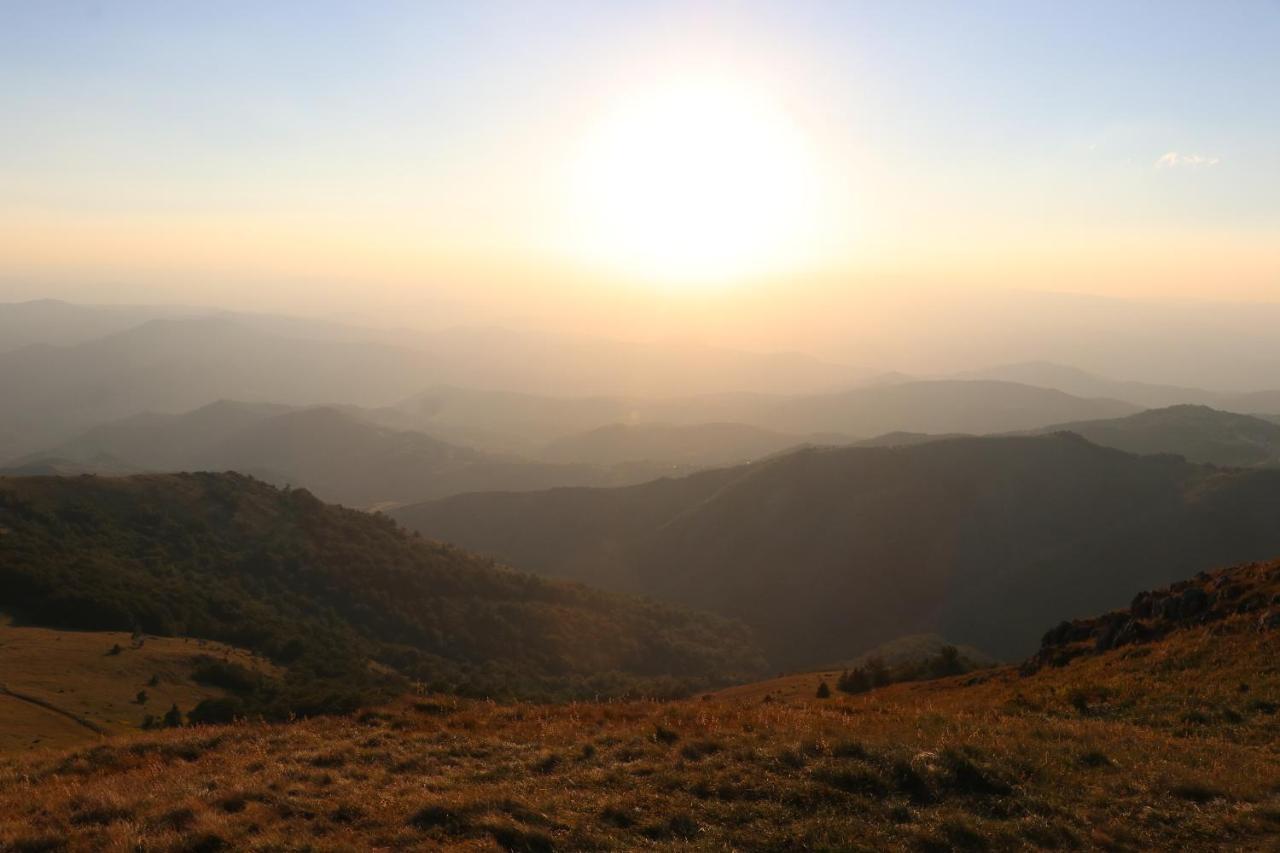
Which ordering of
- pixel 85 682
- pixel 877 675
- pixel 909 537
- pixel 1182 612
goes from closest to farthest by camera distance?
pixel 1182 612 → pixel 85 682 → pixel 877 675 → pixel 909 537

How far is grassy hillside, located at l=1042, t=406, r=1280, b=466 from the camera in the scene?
15962 cm

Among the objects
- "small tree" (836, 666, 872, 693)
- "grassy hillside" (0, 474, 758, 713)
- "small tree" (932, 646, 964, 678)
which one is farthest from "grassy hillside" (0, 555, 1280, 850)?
"grassy hillside" (0, 474, 758, 713)

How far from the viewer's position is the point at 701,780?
32.6 ft

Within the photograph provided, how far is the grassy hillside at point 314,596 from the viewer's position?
1757 inches

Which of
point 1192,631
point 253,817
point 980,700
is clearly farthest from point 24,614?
point 1192,631

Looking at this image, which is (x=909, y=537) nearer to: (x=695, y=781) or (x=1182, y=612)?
(x=1182, y=612)

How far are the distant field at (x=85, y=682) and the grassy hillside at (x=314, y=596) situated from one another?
15.9 ft

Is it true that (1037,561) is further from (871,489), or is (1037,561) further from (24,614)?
(24,614)

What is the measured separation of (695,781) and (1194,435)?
20554 cm

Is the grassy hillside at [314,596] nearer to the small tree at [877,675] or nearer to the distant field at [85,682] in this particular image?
the distant field at [85,682]

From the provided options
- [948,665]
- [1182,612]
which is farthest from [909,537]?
[1182,612]

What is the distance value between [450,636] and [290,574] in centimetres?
1631

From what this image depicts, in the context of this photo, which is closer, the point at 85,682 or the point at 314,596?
the point at 85,682

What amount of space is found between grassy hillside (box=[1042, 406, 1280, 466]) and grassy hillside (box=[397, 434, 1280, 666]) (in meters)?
51.3
